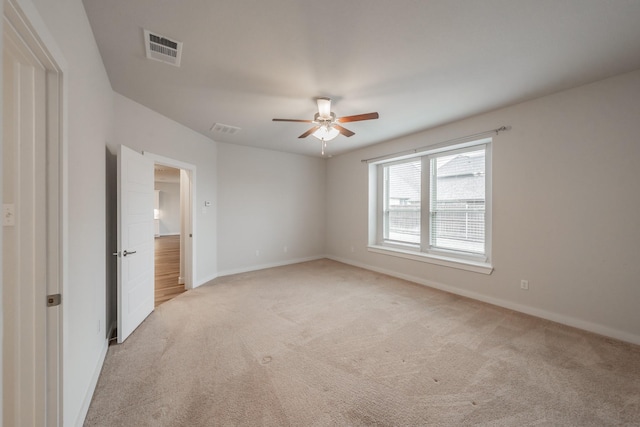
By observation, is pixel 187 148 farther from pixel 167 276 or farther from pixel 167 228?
pixel 167 228

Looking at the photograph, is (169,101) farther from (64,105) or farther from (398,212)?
(398,212)

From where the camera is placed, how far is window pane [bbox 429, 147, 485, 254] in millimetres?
3777

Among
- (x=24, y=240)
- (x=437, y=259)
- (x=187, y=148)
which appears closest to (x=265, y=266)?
(x=187, y=148)

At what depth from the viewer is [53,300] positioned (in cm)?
127

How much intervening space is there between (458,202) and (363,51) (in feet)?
9.64

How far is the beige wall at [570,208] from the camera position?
2486 millimetres

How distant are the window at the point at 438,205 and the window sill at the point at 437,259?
0.04 feet

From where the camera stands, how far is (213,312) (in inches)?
125

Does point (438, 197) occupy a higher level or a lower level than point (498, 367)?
higher

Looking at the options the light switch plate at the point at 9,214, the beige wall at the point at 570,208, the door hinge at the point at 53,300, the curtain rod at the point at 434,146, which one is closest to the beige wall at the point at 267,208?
the curtain rod at the point at 434,146

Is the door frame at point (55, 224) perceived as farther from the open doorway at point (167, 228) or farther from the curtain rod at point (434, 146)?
the curtain rod at point (434, 146)

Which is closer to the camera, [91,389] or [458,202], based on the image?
[91,389]

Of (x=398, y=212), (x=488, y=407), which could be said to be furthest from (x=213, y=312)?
(x=398, y=212)

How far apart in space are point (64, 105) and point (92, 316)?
1.57 metres
